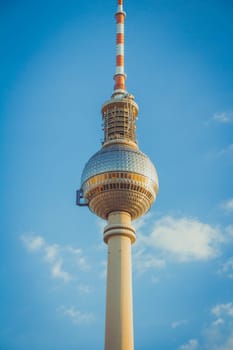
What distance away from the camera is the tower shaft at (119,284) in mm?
59062

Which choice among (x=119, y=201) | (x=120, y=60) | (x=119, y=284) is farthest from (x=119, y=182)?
(x=120, y=60)

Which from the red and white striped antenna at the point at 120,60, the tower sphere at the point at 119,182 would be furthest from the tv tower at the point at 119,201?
the red and white striped antenna at the point at 120,60

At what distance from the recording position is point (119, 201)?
6762 cm

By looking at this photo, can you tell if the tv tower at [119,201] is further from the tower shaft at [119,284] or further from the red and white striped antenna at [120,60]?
the red and white striped antenna at [120,60]

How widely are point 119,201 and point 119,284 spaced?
11009 mm

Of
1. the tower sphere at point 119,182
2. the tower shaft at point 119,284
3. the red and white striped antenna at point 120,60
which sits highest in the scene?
the red and white striped antenna at point 120,60

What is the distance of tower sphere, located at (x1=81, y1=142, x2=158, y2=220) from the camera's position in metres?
67.3

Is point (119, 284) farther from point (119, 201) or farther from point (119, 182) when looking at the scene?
point (119, 182)

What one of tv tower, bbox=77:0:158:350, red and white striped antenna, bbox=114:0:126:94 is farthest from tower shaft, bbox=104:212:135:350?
red and white striped antenna, bbox=114:0:126:94

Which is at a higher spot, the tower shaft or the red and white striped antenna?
the red and white striped antenna

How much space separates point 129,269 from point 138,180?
11.6 metres

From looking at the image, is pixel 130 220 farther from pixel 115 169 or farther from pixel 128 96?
pixel 128 96

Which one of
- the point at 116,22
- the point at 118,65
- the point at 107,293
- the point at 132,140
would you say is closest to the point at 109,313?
the point at 107,293

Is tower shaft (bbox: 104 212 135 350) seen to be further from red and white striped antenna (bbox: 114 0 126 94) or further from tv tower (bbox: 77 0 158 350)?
red and white striped antenna (bbox: 114 0 126 94)
